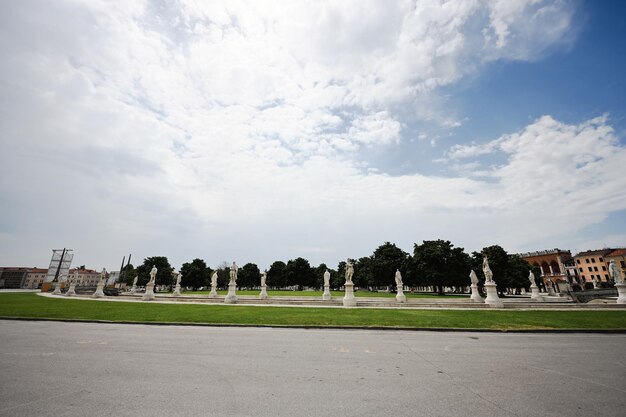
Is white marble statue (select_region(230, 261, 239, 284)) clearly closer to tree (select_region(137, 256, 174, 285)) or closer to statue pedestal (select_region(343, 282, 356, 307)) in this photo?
statue pedestal (select_region(343, 282, 356, 307))

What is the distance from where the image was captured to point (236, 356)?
7430mm

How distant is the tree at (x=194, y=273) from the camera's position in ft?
265

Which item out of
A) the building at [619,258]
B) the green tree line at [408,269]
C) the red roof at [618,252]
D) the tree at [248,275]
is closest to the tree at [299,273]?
the green tree line at [408,269]

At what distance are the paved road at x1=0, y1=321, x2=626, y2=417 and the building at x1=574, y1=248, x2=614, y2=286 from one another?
372 feet

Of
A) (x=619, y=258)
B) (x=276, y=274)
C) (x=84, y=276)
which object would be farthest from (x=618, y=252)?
(x=84, y=276)

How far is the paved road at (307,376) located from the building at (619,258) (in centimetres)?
10583

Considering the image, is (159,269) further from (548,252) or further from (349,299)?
(548,252)

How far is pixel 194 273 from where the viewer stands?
8088cm

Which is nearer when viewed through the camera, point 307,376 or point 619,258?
point 307,376

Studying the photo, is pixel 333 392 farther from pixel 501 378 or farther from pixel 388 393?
pixel 501 378

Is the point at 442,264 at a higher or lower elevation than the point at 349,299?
higher

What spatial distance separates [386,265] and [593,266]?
263 ft

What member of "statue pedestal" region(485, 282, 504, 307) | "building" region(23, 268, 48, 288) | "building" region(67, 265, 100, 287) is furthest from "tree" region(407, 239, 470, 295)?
"building" region(67, 265, 100, 287)

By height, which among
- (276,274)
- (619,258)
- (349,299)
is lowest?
(349,299)
